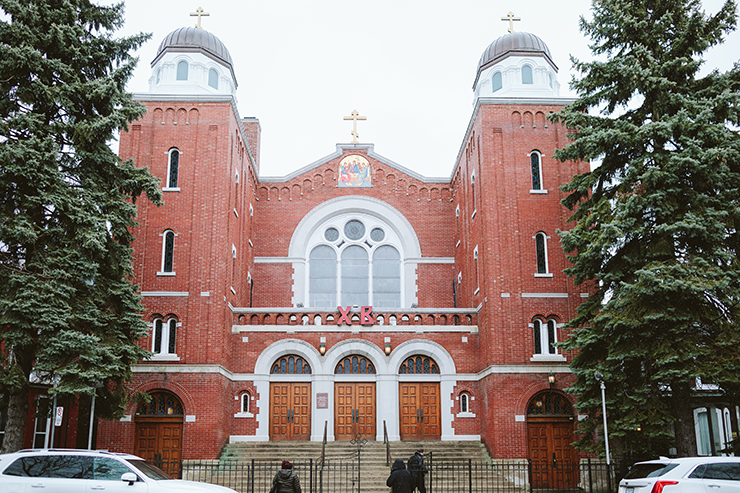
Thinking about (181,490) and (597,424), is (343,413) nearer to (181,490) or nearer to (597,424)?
(597,424)

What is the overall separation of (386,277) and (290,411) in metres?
8.10

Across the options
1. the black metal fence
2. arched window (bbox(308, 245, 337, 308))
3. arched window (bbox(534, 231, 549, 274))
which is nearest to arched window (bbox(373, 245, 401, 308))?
arched window (bbox(308, 245, 337, 308))

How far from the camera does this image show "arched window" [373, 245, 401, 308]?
3042cm

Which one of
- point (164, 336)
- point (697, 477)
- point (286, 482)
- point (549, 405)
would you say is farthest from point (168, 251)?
point (697, 477)

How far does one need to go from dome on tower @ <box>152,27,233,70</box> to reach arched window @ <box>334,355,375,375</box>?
40.2 ft

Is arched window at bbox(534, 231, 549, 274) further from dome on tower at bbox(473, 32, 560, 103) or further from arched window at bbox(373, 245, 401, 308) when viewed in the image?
arched window at bbox(373, 245, 401, 308)

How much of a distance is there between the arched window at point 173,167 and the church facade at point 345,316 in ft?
0.17

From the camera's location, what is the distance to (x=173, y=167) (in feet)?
82.6

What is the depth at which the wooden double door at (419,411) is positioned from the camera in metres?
25.0

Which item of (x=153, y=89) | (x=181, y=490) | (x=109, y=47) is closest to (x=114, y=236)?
(x=109, y=47)

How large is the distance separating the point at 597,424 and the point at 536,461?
17.3ft

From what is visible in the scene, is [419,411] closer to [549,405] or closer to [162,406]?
[549,405]

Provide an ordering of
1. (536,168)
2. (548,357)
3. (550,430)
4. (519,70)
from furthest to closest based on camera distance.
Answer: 1. (519,70)
2. (536,168)
3. (548,357)
4. (550,430)

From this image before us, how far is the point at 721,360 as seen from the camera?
1536cm
